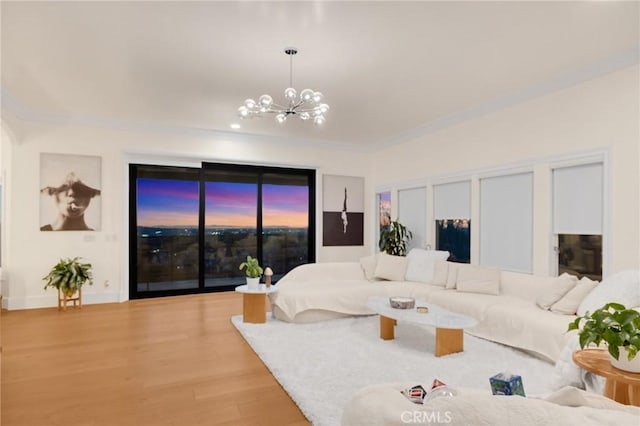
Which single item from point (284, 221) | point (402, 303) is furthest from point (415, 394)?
point (284, 221)

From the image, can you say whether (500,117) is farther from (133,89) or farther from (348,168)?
(133,89)

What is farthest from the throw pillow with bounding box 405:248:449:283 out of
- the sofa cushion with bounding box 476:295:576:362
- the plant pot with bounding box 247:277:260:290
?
the plant pot with bounding box 247:277:260:290

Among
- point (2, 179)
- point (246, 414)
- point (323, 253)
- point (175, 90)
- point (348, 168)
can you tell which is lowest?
point (246, 414)

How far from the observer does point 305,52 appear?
3508 mm

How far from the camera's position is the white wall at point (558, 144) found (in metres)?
3.62

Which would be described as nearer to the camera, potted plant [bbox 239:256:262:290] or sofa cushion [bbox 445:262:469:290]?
potted plant [bbox 239:256:262:290]

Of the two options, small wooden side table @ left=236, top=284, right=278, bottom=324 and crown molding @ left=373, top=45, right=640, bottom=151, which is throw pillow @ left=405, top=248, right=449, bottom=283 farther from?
small wooden side table @ left=236, top=284, right=278, bottom=324

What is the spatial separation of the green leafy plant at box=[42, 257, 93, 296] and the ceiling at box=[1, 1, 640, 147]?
2338 mm

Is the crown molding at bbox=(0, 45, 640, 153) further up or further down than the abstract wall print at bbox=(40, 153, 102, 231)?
further up

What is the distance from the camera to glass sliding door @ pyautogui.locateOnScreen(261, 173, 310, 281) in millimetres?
7309

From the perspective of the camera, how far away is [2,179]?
545 centimetres

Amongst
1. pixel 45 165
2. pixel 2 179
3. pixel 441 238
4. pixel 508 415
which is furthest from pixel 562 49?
pixel 2 179

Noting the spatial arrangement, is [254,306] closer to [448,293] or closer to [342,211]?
[448,293]

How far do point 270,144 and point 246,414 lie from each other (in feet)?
17.6
